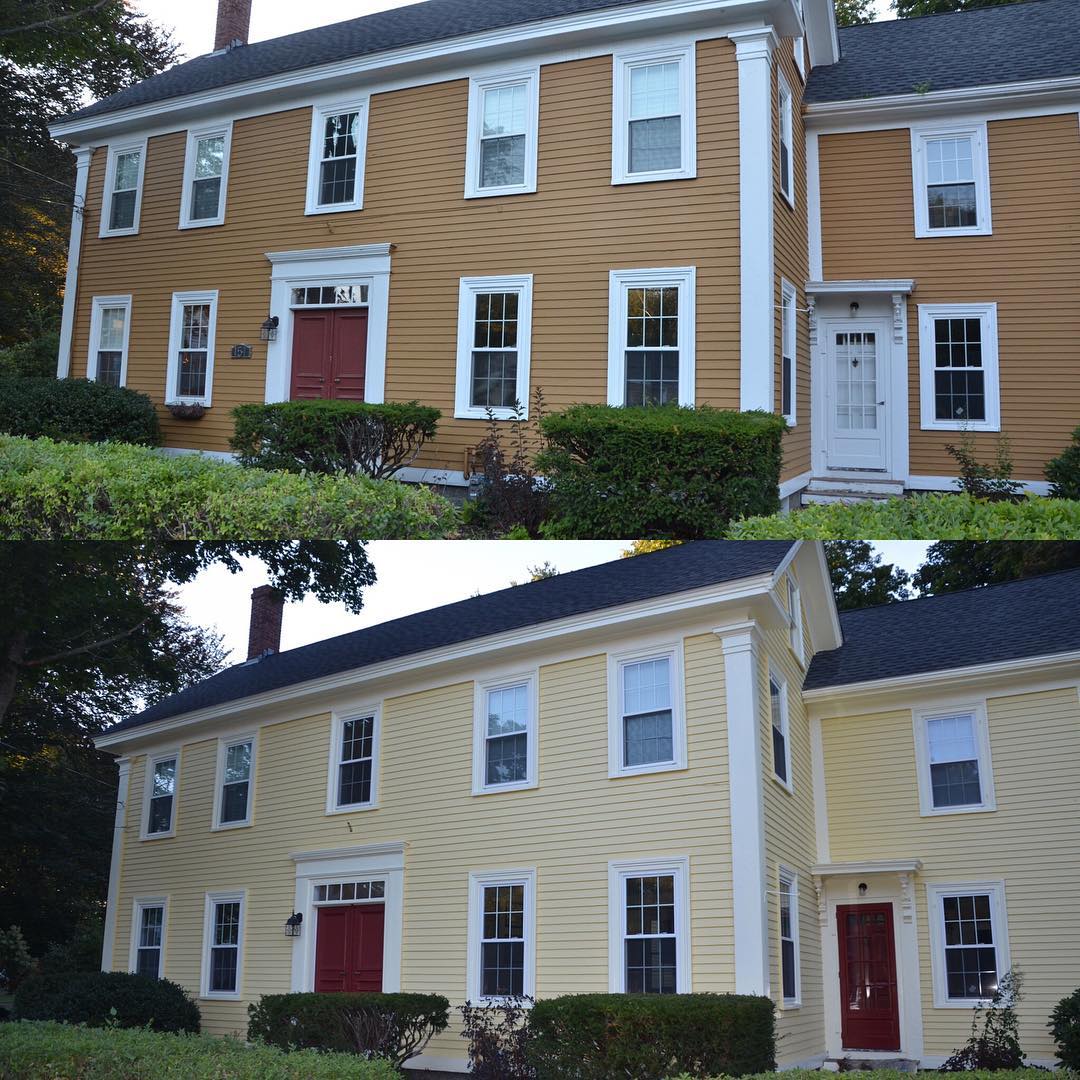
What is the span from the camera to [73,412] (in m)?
16.2

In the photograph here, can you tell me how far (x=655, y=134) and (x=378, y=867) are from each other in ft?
31.9

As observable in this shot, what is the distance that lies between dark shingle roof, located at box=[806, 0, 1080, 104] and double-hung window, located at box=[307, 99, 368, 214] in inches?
267

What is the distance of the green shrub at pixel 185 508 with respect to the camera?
855 centimetres

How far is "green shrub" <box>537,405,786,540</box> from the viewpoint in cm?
1119

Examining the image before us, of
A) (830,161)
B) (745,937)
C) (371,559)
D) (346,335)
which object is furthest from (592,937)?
(830,161)

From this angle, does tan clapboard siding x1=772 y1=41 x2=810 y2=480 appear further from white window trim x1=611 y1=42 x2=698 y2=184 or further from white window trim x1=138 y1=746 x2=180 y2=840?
white window trim x1=138 y1=746 x2=180 y2=840

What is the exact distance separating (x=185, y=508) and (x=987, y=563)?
10.6 m

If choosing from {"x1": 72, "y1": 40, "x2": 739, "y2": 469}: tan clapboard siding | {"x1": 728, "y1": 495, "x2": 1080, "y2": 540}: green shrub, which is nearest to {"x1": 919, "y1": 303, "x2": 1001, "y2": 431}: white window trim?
{"x1": 72, "y1": 40, "x2": 739, "y2": 469}: tan clapboard siding

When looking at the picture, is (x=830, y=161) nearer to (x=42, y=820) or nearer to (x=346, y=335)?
(x=346, y=335)

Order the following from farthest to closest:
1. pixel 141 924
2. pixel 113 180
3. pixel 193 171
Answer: pixel 113 180 → pixel 193 171 → pixel 141 924

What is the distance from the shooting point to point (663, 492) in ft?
37.0

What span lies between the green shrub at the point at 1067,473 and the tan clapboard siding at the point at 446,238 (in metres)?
4.23

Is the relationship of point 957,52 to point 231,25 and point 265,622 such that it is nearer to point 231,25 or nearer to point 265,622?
point 231,25

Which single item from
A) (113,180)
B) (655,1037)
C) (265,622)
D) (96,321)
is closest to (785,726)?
(655,1037)
